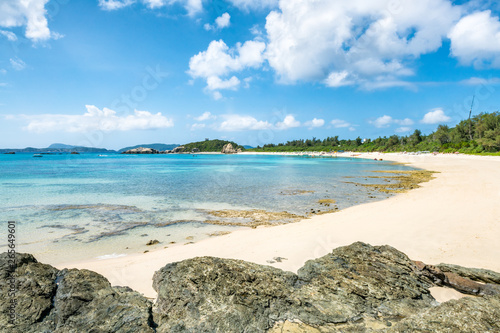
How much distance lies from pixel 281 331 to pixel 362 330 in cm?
135

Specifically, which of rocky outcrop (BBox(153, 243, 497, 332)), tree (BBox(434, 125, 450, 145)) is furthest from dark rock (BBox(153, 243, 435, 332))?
tree (BBox(434, 125, 450, 145))

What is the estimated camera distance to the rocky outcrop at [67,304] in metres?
4.00

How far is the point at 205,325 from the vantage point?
4090mm

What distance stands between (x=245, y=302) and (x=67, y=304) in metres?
3.21

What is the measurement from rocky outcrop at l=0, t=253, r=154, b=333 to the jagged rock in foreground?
0.02m

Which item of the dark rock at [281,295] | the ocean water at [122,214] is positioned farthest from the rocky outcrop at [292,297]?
the ocean water at [122,214]

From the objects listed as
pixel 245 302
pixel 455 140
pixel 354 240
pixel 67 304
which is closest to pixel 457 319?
pixel 245 302

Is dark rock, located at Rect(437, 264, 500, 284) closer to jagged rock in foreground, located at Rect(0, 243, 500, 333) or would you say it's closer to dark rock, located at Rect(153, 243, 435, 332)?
jagged rock in foreground, located at Rect(0, 243, 500, 333)

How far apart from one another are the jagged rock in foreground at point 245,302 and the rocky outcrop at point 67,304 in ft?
0.05

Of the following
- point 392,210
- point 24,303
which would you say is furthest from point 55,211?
point 392,210

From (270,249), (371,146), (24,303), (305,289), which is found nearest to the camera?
(24,303)

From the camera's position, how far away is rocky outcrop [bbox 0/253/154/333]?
400cm

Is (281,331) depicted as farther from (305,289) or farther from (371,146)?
(371,146)

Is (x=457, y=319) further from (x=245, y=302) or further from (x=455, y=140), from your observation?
(x=455, y=140)
